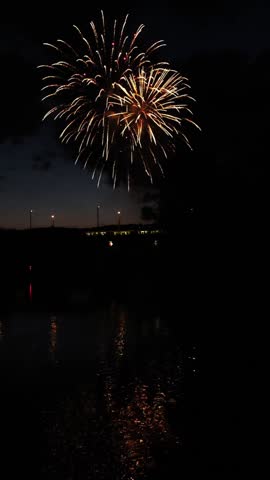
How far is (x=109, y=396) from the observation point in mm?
7930

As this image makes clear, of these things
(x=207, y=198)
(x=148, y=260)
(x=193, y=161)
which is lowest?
(x=148, y=260)

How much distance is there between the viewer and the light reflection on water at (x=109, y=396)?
5.57 m

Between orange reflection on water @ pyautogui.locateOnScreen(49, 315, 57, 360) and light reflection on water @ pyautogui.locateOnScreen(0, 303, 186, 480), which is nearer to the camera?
light reflection on water @ pyautogui.locateOnScreen(0, 303, 186, 480)

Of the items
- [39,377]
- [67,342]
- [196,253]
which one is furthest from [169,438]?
[196,253]

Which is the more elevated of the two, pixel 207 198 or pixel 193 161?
pixel 193 161

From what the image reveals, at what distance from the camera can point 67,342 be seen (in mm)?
12195

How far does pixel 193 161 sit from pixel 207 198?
5.81 meters

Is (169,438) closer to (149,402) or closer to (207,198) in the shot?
(149,402)

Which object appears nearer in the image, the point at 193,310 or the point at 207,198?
the point at 193,310

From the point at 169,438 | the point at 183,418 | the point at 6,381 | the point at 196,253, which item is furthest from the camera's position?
the point at 196,253

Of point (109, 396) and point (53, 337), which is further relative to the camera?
point (53, 337)

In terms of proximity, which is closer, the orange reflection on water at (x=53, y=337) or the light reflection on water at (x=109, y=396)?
the light reflection on water at (x=109, y=396)

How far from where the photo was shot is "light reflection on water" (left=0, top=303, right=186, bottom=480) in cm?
557

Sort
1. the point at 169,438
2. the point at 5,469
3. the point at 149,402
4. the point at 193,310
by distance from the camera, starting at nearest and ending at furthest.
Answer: the point at 5,469 → the point at 169,438 → the point at 149,402 → the point at 193,310
